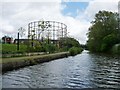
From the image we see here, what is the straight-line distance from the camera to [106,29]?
85062 mm

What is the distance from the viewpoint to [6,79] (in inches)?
688

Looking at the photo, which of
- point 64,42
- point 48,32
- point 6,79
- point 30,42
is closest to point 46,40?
point 48,32

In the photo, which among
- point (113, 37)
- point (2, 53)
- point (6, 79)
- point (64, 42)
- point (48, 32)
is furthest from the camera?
point (64, 42)

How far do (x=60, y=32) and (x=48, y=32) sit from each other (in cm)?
1879

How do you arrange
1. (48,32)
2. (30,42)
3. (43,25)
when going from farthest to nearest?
(48,32) < (43,25) < (30,42)

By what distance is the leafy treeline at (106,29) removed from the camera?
267 ft

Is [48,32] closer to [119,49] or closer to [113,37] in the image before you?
[119,49]

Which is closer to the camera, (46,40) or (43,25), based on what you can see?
(43,25)

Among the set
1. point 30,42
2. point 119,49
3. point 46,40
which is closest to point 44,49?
point 30,42

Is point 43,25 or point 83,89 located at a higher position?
point 43,25

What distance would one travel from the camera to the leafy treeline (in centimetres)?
8150

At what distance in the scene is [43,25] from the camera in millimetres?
55562

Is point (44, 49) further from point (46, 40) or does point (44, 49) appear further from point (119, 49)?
point (119, 49)

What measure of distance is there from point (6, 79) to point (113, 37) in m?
65.5
